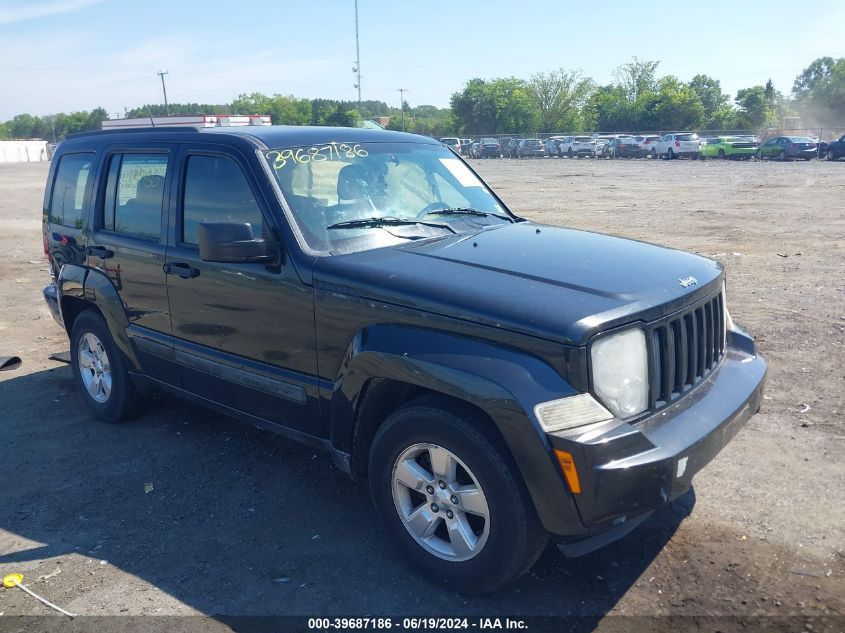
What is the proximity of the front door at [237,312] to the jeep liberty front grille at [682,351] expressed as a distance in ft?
5.37

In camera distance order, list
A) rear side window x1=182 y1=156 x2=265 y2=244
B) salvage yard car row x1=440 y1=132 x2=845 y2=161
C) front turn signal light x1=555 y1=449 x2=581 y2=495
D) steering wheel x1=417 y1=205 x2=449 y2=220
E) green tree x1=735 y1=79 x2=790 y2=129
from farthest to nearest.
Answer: green tree x1=735 y1=79 x2=790 y2=129 → salvage yard car row x1=440 y1=132 x2=845 y2=161 → steering wheel x1=417 y1=205 x2=449 y2=220 → rear side window x1=182 y1=156 x2=265 y2=244 → front turn signal light x1=555 y1=449 x2=581 y2=495

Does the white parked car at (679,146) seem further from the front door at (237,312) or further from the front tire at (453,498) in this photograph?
the front tire at (453,498)

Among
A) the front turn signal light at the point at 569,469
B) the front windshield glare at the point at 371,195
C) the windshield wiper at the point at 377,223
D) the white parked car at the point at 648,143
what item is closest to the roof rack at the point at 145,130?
the front windshield glare at the point at 371,195

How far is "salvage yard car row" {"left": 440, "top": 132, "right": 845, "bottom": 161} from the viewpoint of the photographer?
3625 centimetres

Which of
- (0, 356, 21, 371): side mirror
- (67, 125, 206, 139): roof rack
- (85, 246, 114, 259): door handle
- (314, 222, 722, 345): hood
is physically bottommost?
(0, 356, 21, 371): side mirror

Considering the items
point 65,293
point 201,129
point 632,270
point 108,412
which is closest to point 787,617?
point 632,270

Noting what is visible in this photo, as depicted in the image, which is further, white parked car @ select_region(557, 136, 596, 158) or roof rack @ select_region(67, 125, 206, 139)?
white parked car @ select_region(557, 136, 596, 158)

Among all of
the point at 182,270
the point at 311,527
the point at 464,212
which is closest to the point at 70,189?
the point at 182,270

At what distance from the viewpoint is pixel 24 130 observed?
133 metres

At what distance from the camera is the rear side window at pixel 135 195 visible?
15.0 ft

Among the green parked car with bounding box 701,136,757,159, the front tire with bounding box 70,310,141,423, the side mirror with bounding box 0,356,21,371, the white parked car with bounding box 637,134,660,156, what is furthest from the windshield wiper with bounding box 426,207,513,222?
the white parked car with bounding box 637,134,660,156

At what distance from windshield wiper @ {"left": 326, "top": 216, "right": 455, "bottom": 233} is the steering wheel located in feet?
0.28

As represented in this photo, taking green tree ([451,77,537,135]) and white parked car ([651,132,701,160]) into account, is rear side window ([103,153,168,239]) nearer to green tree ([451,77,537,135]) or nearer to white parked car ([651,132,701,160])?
white parked car ([651,132,701,160])

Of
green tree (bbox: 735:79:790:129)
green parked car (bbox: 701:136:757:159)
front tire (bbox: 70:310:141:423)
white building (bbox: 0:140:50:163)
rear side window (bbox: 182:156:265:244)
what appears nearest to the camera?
rear side window (bbox: 182:156:265:244)
